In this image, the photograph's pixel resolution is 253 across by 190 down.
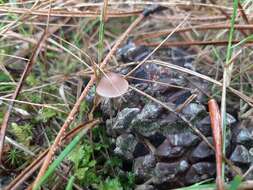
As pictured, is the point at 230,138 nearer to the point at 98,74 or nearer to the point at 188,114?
the point at 188,114

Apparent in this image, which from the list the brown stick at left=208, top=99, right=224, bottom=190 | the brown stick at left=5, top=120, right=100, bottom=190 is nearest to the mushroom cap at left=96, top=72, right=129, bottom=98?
the brown stick at left=5, top=120, right=100, bottom=190

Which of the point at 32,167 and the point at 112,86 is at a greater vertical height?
the point at 112,86

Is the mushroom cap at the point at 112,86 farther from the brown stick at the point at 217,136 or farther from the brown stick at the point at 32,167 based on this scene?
the brown stick at the point at 217,136

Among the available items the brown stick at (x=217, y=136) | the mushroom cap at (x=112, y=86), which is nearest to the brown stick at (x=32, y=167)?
the mushroom cap at (x=112, y=86)

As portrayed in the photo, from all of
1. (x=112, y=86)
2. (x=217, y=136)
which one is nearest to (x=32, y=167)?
(x=112, y=86)

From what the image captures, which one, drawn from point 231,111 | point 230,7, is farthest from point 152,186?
point 230,7

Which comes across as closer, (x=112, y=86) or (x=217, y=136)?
(x=217, y=136)

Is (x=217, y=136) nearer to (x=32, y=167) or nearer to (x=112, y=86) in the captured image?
(x=112, y=86)

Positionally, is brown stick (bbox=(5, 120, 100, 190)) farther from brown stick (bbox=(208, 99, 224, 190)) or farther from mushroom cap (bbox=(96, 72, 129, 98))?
brown stick (bbox=(208, 99, 224, 190))
